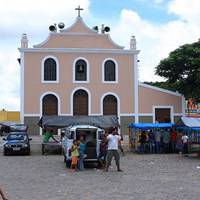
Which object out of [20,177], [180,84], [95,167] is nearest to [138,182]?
[20,177]

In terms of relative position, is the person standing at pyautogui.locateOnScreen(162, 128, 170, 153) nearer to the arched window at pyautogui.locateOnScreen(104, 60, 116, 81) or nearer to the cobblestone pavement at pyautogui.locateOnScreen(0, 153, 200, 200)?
the cobblestone pavement at pyautogui.locateOnScreen(0, 153, 200, 200)

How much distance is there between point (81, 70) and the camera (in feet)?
144

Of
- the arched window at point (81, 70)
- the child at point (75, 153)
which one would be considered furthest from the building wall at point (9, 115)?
the child at point (75, 153)

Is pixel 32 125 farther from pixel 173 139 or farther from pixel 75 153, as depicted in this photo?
pixel 75 153

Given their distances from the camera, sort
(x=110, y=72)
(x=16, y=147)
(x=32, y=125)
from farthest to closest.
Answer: (x=110, y=72)
(x=32, y=125)
(x=16, y=147)

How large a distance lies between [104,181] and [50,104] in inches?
1066

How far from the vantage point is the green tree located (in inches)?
1624

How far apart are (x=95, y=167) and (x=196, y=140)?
30.9 feet

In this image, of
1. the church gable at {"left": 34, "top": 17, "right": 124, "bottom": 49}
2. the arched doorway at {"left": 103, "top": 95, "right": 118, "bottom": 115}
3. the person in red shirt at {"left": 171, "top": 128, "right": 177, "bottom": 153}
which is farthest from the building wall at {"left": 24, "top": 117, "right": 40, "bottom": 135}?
the person in red shirt at {"left": 171, "top": 128, "right": 177, "bottom": 153}

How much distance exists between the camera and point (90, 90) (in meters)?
43.8

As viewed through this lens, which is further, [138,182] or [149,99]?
[149,99]

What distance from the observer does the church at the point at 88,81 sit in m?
43.0

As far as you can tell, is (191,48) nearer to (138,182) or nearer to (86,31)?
(86,31)

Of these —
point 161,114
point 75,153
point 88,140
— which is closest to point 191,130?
point 88,140
